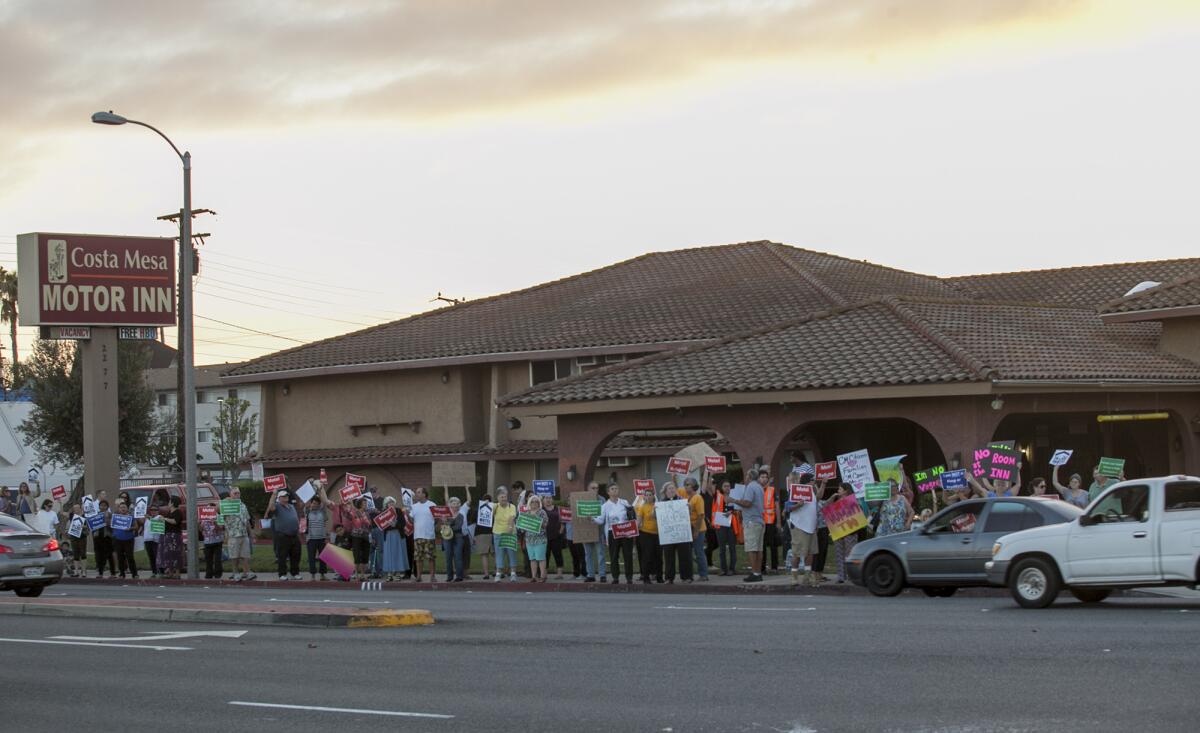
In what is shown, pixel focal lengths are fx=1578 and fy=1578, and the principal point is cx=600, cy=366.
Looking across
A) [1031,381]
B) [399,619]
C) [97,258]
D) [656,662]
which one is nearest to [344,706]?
[656,662]

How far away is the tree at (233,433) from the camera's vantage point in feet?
257

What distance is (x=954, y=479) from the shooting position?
2531 centimetres

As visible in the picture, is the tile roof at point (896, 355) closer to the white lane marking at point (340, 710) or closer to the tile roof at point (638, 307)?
the tile roof at point (638, 307)

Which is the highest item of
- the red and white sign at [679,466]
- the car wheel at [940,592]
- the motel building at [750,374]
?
the motel building at [750,374]

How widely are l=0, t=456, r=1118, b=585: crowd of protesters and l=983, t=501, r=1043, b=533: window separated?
310 centimetres

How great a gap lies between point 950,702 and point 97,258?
122 feet

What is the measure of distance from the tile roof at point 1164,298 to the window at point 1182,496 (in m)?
14.7

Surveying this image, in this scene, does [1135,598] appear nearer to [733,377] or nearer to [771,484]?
[771,484]

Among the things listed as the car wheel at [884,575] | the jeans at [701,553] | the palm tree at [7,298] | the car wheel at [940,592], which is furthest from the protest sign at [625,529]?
the palm tree at [7,298]

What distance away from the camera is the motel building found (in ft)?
98.9

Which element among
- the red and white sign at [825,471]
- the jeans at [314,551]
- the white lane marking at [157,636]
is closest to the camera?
the white lane marking at [157,636]

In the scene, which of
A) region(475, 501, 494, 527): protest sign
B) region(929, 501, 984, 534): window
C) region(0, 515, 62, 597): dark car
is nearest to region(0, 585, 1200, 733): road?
region(929, 501, 984, 534): window

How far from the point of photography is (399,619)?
18.8 meters

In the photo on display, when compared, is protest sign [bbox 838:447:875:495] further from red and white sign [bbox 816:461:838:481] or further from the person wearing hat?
the person wearing hat
